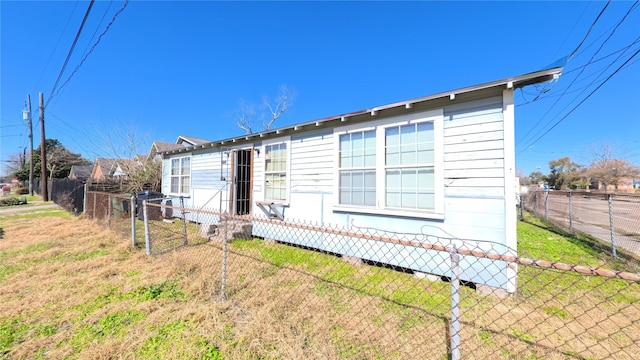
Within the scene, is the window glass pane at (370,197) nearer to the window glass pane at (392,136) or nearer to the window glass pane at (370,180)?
the window glass pane at (370,180)

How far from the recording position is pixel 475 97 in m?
3.72

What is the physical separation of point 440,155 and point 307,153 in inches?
114

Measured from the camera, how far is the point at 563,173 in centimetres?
3966

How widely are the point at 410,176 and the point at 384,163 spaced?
0.52 meters

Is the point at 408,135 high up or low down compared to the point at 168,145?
down

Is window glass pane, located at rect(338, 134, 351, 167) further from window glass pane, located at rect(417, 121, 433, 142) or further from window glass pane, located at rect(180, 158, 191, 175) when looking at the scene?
window glass pane, located at rect(180, 158, 191, 175)

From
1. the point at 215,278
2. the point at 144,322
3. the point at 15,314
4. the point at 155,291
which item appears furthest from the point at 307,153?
the point at 15,314

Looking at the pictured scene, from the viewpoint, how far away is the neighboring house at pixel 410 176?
138 inches

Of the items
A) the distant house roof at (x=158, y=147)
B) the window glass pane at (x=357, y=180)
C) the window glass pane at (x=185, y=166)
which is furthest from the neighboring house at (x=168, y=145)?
the window glass pane at (x=357, y=180)

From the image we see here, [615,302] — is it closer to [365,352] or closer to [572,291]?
[572,291]

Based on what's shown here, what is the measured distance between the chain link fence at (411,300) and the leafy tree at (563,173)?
1827 inches

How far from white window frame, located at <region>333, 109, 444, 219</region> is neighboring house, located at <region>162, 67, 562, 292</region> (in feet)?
0.05

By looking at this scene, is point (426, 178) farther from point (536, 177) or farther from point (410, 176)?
point (536, 177)

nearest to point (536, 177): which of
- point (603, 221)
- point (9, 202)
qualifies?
point (603, 221)
